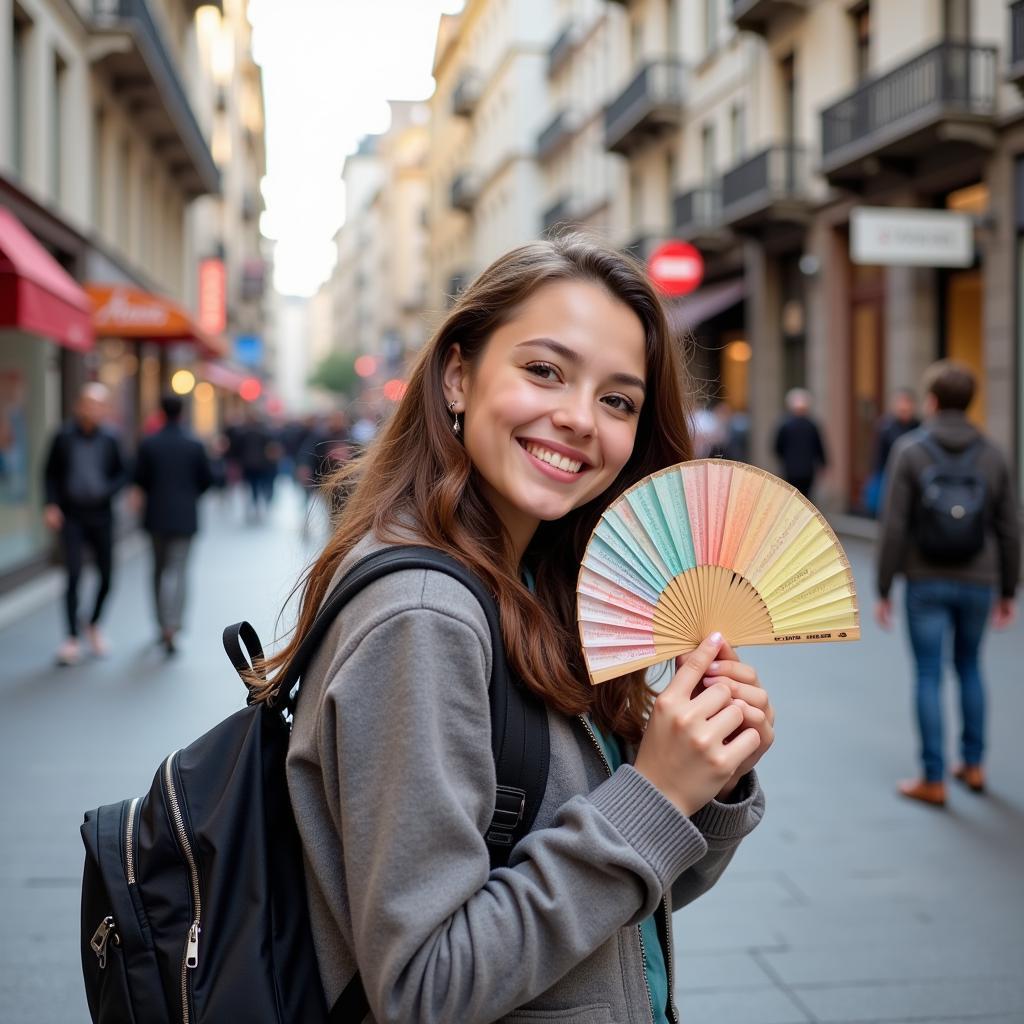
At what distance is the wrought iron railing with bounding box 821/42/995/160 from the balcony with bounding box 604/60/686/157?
26.4ft

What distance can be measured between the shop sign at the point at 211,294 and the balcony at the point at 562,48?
12.1 metres

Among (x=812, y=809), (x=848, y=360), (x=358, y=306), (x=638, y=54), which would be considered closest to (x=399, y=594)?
(x=812, y=809)

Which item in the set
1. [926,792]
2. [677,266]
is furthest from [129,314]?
[926,792]

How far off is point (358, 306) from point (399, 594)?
11474cm

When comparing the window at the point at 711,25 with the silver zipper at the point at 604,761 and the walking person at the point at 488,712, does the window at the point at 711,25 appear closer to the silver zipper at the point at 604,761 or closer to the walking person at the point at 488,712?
the walking person at the point at 488,712

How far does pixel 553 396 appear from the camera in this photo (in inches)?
67.4

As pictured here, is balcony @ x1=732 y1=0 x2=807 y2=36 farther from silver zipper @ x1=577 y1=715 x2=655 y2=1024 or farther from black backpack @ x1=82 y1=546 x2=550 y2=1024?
black backpack @ x1=82 y1=546 x2=550 y2=1024

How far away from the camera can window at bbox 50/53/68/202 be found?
16.0 metres

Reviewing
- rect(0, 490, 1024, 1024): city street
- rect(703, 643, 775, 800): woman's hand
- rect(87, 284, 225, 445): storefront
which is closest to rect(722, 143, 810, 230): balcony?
rect(87, 284, 225, 445): storefront

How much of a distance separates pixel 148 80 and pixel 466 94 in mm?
34779

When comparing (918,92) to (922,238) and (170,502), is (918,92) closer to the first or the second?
(922,238)

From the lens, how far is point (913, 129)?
52.7ft

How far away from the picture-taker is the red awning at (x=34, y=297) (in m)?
9.27

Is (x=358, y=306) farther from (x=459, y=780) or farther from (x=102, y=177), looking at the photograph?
(x=459, y=780)
